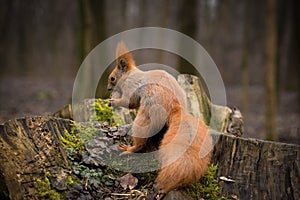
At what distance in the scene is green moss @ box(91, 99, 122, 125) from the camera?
15.2ft

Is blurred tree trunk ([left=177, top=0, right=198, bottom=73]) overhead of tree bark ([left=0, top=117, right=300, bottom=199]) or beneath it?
overhead

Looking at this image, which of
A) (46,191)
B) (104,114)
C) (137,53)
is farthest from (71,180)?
(137,53)

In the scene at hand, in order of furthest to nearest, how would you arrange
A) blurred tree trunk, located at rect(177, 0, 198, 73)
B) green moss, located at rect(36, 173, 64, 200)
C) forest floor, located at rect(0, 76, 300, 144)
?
1. forest floor, located at rect(0, 76, 300, 144)
2. blurred tree trunk, located at rect(177, 0, 198, 73)
3. green moss, located at rect(36, 173, 64, 200)

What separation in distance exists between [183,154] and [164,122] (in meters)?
0.48

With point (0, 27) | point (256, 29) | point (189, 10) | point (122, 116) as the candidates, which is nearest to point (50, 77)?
point (0, 27)

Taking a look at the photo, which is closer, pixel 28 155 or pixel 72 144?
pixel 28 155

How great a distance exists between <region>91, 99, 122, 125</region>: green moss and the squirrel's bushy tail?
138cm

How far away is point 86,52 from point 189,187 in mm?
4987

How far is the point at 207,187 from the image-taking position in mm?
3494

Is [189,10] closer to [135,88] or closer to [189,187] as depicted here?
[135,88]

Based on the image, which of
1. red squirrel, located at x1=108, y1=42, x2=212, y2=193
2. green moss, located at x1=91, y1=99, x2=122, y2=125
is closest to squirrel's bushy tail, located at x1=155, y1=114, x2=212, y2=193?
red squirrel, located at x1=108, y1=42, x2=212, y2=193

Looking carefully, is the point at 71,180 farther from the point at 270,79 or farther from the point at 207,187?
the point at 270,79

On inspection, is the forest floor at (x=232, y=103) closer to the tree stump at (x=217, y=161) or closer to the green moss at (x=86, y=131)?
the tree stump at (x=217, y=161)

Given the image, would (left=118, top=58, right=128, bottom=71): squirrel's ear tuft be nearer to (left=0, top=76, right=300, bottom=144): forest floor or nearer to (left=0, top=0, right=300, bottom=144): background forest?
(left=0, top=76, right=300, bottom=144): forest floor
